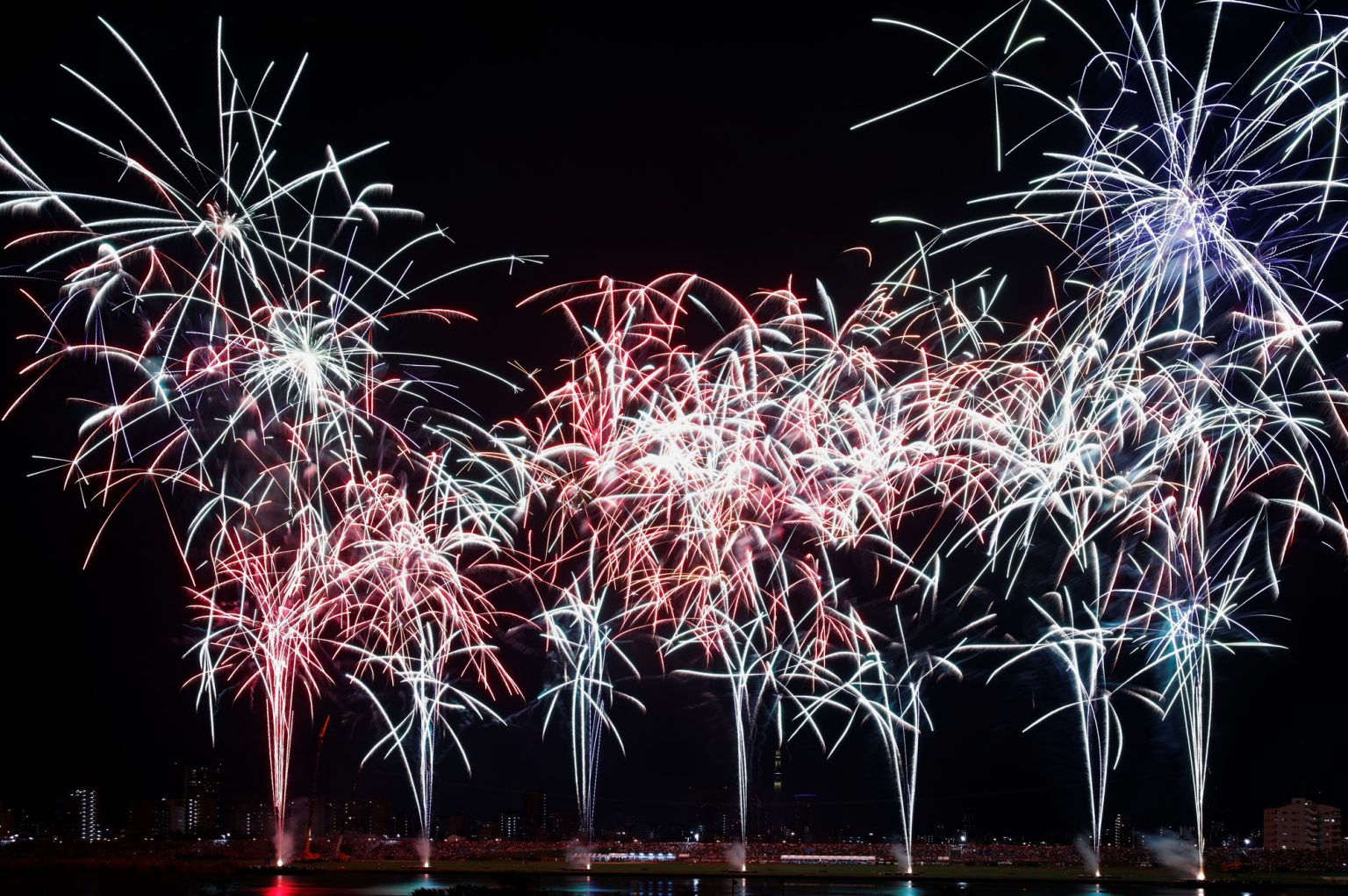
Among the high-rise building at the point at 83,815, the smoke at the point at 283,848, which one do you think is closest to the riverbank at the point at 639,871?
the smoke at the point at 283,848

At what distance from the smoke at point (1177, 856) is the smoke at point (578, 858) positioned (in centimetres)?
1950

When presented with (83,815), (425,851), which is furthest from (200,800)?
(425,851)

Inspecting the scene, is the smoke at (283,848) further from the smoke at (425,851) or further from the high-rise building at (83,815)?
the high-rise building at (83,815)

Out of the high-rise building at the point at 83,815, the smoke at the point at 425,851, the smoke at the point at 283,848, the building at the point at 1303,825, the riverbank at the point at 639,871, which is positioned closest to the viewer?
the riverbank at the point at 639,871

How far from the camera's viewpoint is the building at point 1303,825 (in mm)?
80875

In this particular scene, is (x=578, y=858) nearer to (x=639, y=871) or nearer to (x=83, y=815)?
(x=639, y=871)

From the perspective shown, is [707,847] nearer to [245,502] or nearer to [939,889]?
[939,889]

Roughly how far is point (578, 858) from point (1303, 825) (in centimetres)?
5820

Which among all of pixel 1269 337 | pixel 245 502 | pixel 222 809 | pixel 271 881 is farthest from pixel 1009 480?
pixel 222 809

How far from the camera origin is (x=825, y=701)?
32.9 m

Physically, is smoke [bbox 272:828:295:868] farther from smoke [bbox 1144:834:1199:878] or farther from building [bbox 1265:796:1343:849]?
building [bbox 1265:796:1343:849]

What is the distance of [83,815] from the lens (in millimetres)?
79000

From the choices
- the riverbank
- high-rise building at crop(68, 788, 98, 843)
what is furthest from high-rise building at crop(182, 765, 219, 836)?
the riverbank

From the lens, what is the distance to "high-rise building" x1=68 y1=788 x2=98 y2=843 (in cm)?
7594
